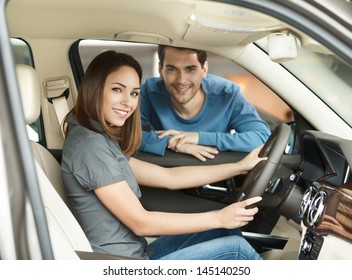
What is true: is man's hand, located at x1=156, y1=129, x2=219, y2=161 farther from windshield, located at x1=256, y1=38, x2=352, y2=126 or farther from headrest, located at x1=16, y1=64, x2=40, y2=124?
headrest, located at x1=16, y1=64, x2=40, y2=124

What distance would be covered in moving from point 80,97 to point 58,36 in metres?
0.45

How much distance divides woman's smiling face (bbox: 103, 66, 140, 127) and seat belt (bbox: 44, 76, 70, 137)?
475 millimetres

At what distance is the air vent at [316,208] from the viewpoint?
153 centimetres

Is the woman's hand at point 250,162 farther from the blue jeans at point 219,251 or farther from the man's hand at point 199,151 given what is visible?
the blue jeans at point 219,251

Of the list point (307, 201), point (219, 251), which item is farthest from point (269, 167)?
point (219, 251)

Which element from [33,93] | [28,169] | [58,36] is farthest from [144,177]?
[28,169]

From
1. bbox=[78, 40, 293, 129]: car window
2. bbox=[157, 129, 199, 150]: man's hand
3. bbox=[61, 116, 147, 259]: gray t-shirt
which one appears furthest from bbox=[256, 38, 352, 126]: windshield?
bbox=[61, 116, 147, 259]: gray t-shirt

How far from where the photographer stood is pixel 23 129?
3.46 feet

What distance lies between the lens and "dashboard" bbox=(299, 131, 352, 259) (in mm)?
1422

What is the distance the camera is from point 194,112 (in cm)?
262

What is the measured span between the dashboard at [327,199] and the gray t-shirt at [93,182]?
1.79 feet

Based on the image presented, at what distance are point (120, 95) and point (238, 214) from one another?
0.55 metres
